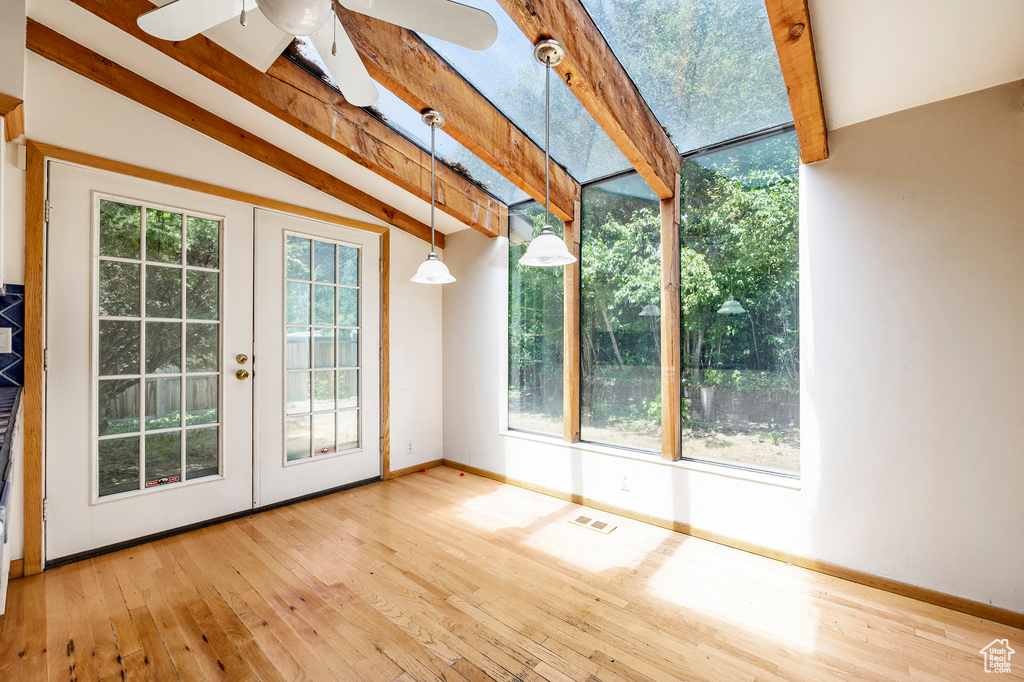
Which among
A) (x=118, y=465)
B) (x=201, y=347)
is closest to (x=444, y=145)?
(x=201, y=347)

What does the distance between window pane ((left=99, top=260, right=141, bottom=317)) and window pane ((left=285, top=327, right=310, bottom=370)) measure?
3.03 feet

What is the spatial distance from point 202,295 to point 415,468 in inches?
90.0

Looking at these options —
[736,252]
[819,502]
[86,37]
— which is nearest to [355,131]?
[86,37]

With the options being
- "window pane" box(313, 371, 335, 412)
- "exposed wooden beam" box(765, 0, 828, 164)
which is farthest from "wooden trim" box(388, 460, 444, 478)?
"exposed wooden beam" box(765, 0, 828, 164)

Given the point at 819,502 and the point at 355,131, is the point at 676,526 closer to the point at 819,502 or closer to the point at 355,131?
the point at 819,502

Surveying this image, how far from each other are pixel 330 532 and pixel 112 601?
1.07 m

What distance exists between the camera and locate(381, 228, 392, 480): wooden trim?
3992 mm

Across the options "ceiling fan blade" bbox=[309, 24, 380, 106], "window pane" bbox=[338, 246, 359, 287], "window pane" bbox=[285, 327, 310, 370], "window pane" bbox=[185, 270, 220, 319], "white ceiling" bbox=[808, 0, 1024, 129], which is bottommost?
"window pane" bbox=[285, 327, 310, 370]

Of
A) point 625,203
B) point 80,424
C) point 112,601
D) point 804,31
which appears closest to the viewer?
point 804,31

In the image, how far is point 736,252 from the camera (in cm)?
280

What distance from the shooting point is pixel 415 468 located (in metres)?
4.27

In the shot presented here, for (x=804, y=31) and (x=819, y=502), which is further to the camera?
(x=819, y=502)

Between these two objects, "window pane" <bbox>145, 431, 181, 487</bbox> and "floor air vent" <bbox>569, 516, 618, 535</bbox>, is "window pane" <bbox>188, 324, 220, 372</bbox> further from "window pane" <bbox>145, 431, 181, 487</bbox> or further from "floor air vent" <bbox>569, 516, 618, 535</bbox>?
"floor air vent" <bbox>569, 516, 618, 535</bbox>

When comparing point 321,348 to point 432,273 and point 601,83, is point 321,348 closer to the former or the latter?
point 432,273
